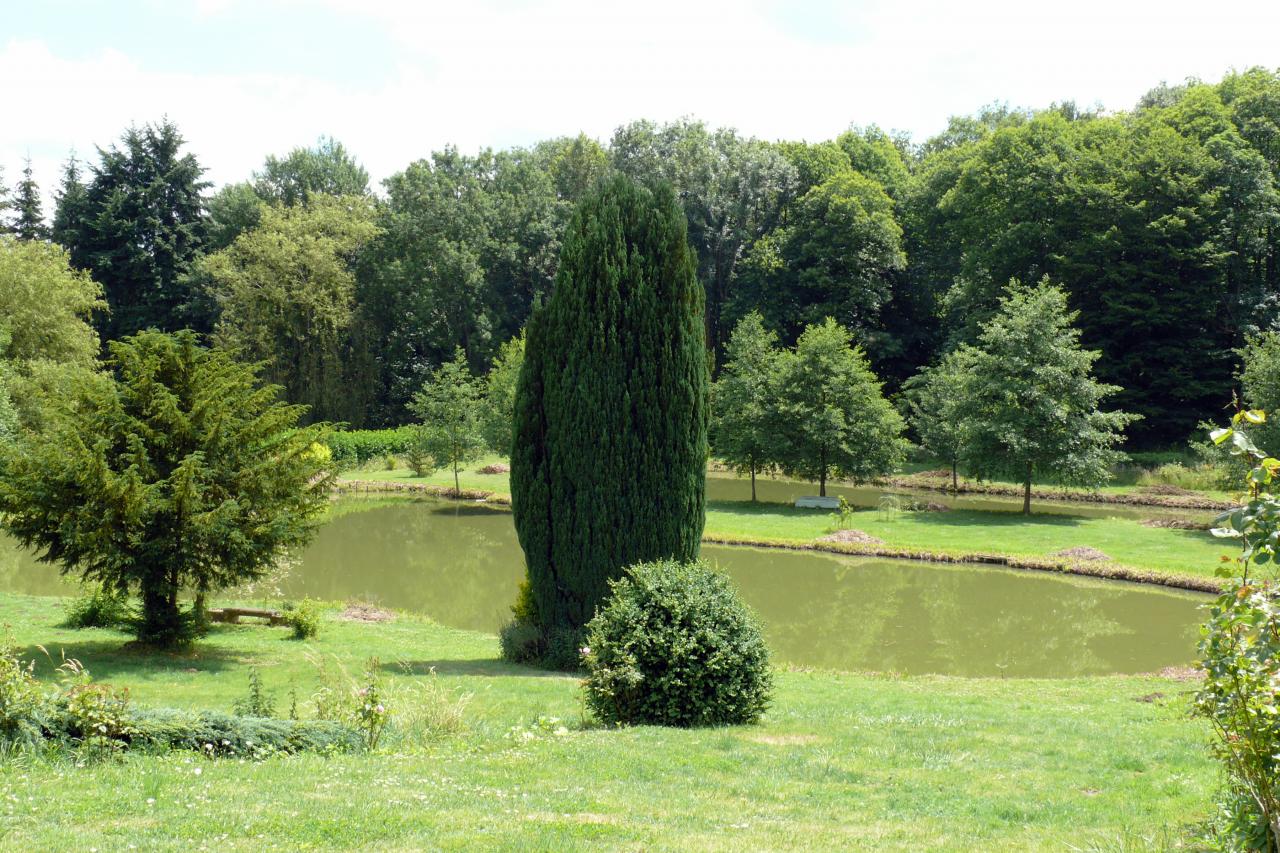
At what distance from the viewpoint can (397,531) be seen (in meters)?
32.3

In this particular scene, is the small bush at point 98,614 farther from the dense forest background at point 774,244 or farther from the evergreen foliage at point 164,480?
the dense forest background at point 774,244

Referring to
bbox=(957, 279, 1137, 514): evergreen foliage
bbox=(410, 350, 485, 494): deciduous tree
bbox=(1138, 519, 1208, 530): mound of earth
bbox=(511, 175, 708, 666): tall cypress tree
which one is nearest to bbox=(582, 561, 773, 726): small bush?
bbox=(511, 175, 708, 666): tall cypress tree

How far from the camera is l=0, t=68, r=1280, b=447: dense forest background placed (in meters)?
44.8

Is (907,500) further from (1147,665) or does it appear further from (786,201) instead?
(786,201)

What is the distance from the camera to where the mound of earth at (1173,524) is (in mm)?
28875

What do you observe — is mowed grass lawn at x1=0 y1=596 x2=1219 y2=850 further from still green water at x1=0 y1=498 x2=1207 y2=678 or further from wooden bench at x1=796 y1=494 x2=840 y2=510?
wooden bench at x1=796 y1=494 x2=840 y2=510

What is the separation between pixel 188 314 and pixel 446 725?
185 ft

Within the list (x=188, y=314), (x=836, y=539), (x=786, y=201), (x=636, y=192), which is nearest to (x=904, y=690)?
(x=636, y=192)

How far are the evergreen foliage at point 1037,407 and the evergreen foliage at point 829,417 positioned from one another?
11.9 ft

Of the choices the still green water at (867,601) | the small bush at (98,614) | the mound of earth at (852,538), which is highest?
the mound of earth at (852,538)

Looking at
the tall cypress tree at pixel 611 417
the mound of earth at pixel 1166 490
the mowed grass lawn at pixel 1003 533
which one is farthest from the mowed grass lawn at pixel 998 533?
the tall cypress tree at pixel 611 417

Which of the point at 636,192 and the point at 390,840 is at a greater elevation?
the point at 636,192

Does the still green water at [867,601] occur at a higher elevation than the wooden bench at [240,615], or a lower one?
lower

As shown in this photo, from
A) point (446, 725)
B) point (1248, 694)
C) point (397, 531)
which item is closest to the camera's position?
point (1248, 694)
